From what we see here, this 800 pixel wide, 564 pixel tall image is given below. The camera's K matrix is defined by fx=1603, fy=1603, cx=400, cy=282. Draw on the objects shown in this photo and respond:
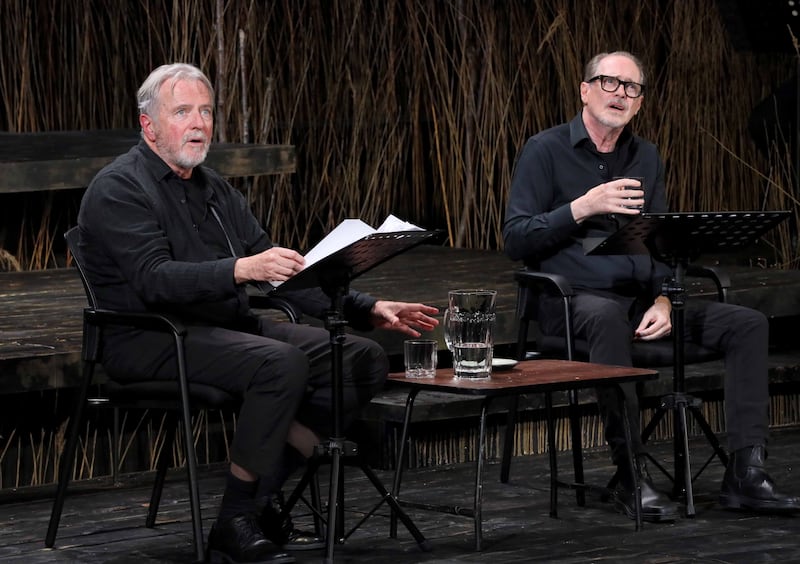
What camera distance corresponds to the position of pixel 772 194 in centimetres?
654

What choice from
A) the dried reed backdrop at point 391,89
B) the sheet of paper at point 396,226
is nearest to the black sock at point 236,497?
the sheet of paper at point 396,226

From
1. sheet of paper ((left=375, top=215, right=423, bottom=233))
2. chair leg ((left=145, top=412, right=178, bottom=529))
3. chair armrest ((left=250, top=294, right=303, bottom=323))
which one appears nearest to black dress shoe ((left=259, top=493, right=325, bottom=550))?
chair leg ((left=145, top=412, right=178, bottom=529))

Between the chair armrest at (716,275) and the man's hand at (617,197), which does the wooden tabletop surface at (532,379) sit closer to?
the man's hand at (617,197)

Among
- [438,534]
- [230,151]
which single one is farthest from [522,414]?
[230,151]

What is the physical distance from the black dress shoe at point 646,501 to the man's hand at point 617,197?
0.61 metres

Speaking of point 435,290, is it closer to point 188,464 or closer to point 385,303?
point 385,303

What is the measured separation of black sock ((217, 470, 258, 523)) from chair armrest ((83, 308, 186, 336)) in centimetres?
33

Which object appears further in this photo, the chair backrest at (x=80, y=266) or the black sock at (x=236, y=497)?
the chair backrest at (x=80, y=266)

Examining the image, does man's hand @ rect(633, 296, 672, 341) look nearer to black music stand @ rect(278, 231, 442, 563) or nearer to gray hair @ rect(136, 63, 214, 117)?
black music stand @ rect(278, 231, 442, 563)

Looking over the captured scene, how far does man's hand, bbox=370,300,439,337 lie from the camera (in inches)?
142

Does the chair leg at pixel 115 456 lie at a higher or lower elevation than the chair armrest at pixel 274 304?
lower

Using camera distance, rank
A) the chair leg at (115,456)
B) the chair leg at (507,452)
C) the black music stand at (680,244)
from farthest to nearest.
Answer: the chair leg at (115,456)
the chair leg at (507,452)
the black music stand at (680,244)

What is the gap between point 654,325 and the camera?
404cm

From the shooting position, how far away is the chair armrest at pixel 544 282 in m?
3.95
